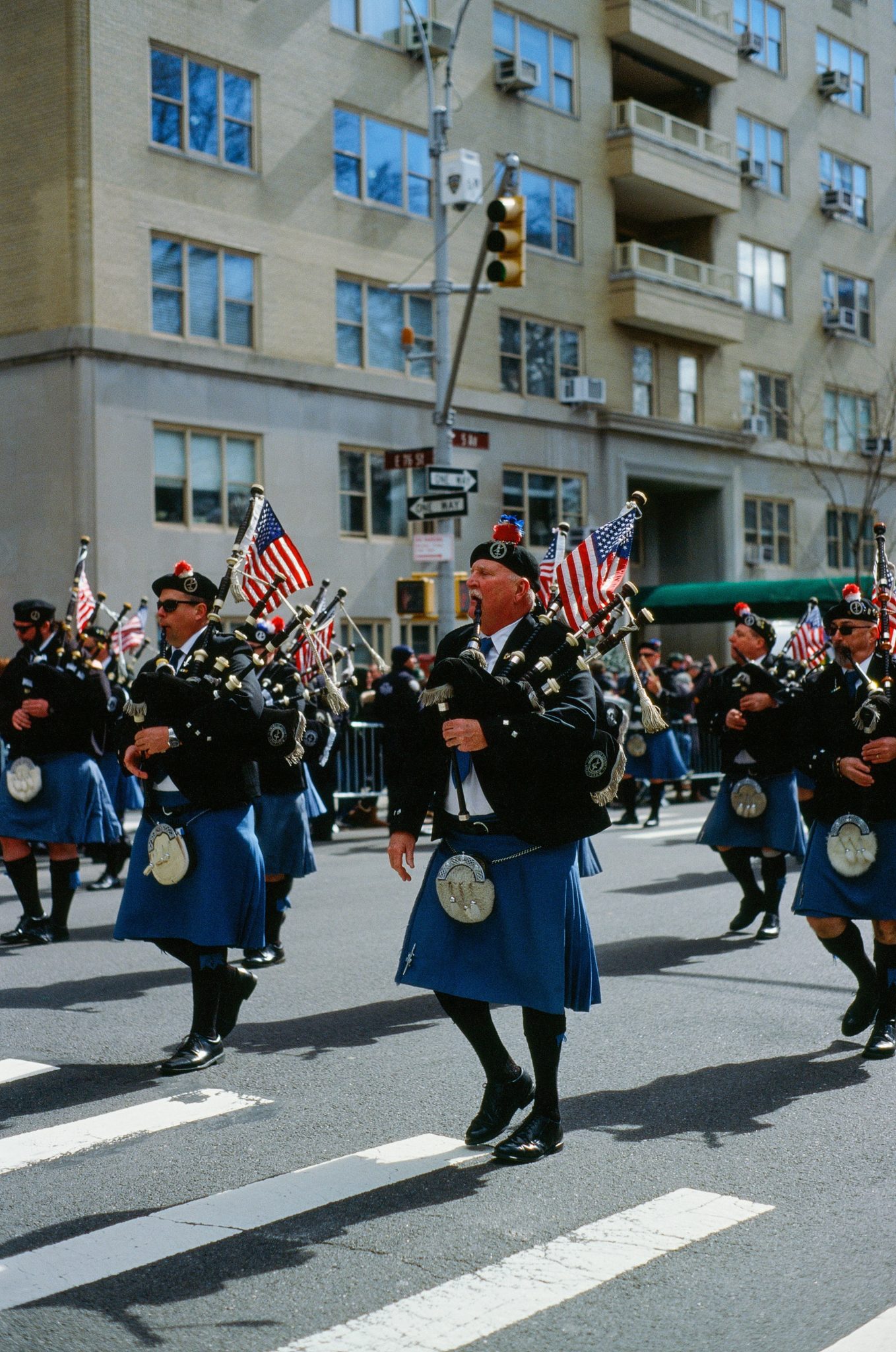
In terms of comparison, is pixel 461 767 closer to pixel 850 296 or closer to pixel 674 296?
pixel 674 296

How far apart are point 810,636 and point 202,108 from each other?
14.6 meters

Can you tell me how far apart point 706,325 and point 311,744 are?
24.5m

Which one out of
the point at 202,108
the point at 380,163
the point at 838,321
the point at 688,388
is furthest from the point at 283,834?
the point at 838,321

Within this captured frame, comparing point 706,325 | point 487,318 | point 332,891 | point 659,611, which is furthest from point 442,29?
point 332,891

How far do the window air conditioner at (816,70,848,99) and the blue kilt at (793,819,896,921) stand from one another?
34.2 metres

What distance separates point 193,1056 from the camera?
6.25 metres

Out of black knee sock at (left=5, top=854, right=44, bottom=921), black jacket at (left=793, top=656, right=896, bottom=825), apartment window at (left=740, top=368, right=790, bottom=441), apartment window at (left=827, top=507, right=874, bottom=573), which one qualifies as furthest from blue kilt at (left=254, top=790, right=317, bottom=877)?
apartment window at (left=827, top=507, right=874, bottom=573)

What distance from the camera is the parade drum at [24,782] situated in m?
9.20

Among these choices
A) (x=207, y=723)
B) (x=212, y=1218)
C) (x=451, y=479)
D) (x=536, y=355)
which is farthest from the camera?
(x=536, y=355)

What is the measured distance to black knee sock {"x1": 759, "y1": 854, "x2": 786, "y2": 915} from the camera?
9750mm

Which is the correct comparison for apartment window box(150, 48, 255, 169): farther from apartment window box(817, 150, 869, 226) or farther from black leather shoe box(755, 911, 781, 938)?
apartment window box(817, 150, 869, 226)

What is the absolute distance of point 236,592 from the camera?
334 inches

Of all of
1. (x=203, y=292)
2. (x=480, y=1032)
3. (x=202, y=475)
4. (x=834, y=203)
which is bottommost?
(x=480, y=1032)

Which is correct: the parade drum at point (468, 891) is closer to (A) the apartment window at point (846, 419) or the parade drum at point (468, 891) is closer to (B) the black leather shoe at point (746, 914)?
(B) the black leather shoe at point (746, 914)
